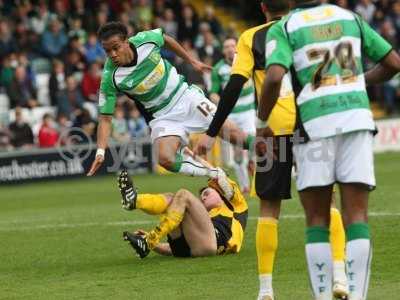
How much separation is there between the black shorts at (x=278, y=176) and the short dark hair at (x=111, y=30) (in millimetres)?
3401

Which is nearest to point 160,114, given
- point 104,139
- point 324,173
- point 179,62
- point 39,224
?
point 104,139

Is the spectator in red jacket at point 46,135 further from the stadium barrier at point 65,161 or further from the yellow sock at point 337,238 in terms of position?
the yellow sock at point 337,238

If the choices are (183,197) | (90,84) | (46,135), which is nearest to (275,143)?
(183,197)

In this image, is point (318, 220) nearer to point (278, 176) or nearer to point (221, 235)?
point (278, 176)

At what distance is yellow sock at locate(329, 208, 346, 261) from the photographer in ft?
27.8

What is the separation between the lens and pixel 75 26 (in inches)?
1093

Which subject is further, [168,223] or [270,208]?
[168,223]

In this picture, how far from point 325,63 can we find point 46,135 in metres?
17.1

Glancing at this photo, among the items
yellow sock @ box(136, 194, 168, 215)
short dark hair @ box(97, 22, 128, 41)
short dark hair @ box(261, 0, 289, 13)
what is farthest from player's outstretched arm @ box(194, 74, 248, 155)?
short dark hair @ box(97, 22, 128, 41)

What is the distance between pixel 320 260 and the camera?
24.9 feet

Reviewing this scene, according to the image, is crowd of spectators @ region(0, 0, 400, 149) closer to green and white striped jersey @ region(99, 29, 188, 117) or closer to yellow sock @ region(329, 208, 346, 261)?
green and white striped jersey @ region(99, 29, 188, 117)

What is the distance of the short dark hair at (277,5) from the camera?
829cm

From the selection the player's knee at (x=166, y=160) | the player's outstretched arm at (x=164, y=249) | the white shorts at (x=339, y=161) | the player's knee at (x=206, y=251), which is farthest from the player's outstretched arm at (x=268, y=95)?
the player's knee at (x=166, y=160)

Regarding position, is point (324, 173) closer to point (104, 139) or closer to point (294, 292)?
point (294, 292)
